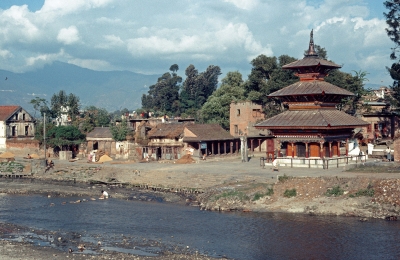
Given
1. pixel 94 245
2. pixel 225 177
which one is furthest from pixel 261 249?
pixel 225 177

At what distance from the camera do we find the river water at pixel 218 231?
108ft

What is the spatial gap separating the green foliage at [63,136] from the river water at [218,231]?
112 feet

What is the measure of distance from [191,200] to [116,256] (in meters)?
17.3

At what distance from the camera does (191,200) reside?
1929 inches

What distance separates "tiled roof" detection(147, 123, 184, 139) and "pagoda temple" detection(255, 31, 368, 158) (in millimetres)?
16714

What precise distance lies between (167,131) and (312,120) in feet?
79.7

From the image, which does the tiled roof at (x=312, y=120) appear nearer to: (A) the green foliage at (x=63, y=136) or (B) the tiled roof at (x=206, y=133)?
(B) the tiled roof at (x=206, y=133)

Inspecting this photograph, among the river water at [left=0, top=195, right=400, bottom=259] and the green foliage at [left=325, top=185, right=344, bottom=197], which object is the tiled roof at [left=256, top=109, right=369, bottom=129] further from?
the river water at [left=0, top=195, right=400, bottom=259]

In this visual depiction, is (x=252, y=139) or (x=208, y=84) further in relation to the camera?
(x=208, y=84)

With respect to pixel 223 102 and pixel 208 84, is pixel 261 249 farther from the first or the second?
pixel 208 84

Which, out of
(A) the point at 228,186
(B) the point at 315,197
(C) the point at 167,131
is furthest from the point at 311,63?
(C) the point at 167,131

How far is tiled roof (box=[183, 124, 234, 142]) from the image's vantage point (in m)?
70.4

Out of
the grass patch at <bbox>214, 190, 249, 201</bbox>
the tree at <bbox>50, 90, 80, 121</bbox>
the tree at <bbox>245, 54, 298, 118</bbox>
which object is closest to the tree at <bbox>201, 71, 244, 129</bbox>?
the tree at <bbox>245, 54, 298, 118</bbox>

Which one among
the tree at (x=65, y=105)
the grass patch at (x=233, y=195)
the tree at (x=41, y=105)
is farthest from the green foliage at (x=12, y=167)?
the grass patch at (x=233, y=195)
